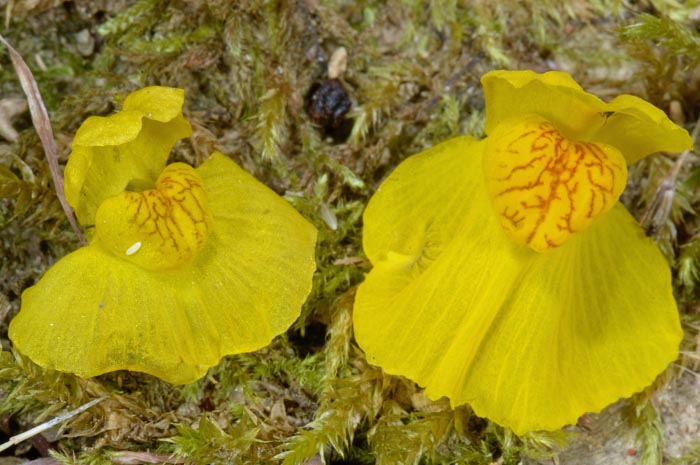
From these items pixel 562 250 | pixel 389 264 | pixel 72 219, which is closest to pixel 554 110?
pixel 562 250

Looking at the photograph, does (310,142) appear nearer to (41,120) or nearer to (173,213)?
(173,213)

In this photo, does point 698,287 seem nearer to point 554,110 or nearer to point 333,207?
point 554,110

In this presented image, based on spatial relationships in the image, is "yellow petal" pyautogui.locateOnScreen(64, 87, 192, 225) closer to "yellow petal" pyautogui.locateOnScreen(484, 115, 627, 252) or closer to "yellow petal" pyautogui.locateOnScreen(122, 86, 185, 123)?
"yellow petal" pyautogui.locateOnScreen(122, 86, 185, 123)

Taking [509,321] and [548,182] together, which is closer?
[548,182]

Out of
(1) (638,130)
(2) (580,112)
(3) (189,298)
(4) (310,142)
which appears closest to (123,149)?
(3) (189,298)

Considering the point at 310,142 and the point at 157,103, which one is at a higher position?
the point at 157,103
